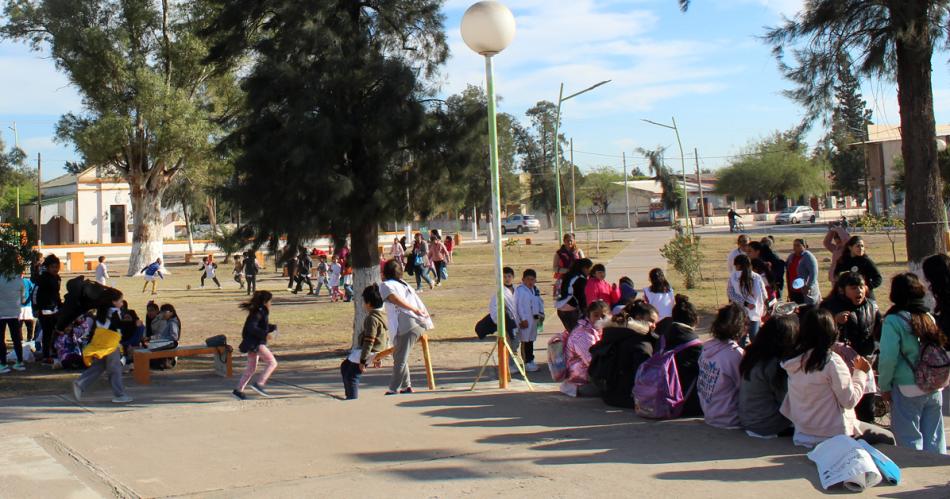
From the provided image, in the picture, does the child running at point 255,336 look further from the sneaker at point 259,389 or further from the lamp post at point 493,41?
the lamp post at point 493,41

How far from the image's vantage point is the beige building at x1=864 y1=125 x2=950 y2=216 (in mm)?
61969

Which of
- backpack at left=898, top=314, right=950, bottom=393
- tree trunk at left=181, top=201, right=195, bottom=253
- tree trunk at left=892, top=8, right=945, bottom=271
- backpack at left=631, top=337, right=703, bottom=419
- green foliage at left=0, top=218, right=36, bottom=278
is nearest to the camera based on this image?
backpack at left=898, top=314, right=950, bottom=393

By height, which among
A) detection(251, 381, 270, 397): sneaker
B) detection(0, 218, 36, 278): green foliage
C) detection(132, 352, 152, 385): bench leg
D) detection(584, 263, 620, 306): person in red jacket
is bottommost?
detection(251, 381, 270, 397): sneaker

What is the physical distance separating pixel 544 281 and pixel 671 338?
18.4 meters

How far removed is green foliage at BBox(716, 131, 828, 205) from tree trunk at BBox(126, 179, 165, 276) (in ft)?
206

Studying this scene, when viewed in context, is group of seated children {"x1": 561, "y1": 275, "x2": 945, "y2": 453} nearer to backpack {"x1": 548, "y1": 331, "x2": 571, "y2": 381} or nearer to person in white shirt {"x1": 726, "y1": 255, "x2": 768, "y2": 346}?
backpack {"x1": 548, "y1": 331, "x2": 571, "y2": 381}

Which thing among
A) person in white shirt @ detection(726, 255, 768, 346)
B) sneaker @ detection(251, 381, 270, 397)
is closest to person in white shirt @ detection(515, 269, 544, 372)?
person in white shirt @ detection(726, 255, 768, 346)

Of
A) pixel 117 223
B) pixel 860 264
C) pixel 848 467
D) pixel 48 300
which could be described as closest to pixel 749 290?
pixel 860 264

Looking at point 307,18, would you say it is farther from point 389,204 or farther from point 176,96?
point 176,96

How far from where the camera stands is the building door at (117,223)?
2594 inches

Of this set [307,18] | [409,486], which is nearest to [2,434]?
[409,486]

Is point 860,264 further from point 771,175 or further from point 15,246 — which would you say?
point 771,175

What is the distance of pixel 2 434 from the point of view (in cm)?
771

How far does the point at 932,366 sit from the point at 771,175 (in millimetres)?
83410
